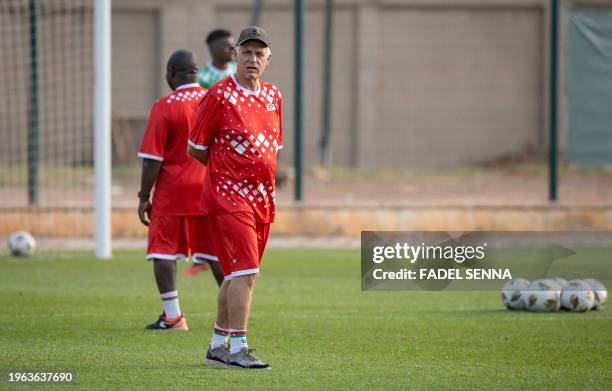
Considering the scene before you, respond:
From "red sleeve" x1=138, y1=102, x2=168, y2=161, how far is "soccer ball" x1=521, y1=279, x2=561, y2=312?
10.9 ft

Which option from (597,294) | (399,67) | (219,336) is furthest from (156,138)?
(399,67)

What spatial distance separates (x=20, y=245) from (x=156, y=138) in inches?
233

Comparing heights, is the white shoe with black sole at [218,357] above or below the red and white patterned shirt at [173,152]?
below

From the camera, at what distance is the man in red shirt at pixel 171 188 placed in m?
9.11

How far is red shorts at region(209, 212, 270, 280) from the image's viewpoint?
23.1ft

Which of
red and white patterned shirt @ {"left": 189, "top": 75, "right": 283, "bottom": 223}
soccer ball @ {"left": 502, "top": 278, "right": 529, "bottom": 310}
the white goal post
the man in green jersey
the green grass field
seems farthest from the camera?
the white goal post

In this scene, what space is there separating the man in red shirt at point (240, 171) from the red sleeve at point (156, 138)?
72.2 inches

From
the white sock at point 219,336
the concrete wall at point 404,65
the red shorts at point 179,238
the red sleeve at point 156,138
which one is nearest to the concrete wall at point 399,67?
the concrete wall at point 404,65

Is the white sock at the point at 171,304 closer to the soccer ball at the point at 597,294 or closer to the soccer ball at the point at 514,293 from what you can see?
the soccer ball at the point at 514,293

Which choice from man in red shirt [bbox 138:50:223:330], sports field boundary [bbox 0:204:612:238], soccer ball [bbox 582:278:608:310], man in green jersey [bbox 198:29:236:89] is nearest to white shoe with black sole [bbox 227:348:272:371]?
man in red shirt [bbox 138:50:223:330]

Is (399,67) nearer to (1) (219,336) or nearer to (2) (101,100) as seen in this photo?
(2) (101,100)

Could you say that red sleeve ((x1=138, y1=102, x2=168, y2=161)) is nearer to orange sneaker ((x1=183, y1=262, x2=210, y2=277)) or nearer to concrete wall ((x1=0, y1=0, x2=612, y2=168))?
orange sneaker ((x1=183, y1=262, x2=210, y2=277))

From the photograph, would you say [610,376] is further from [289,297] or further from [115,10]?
[115,10]

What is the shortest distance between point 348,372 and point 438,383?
62 cm
